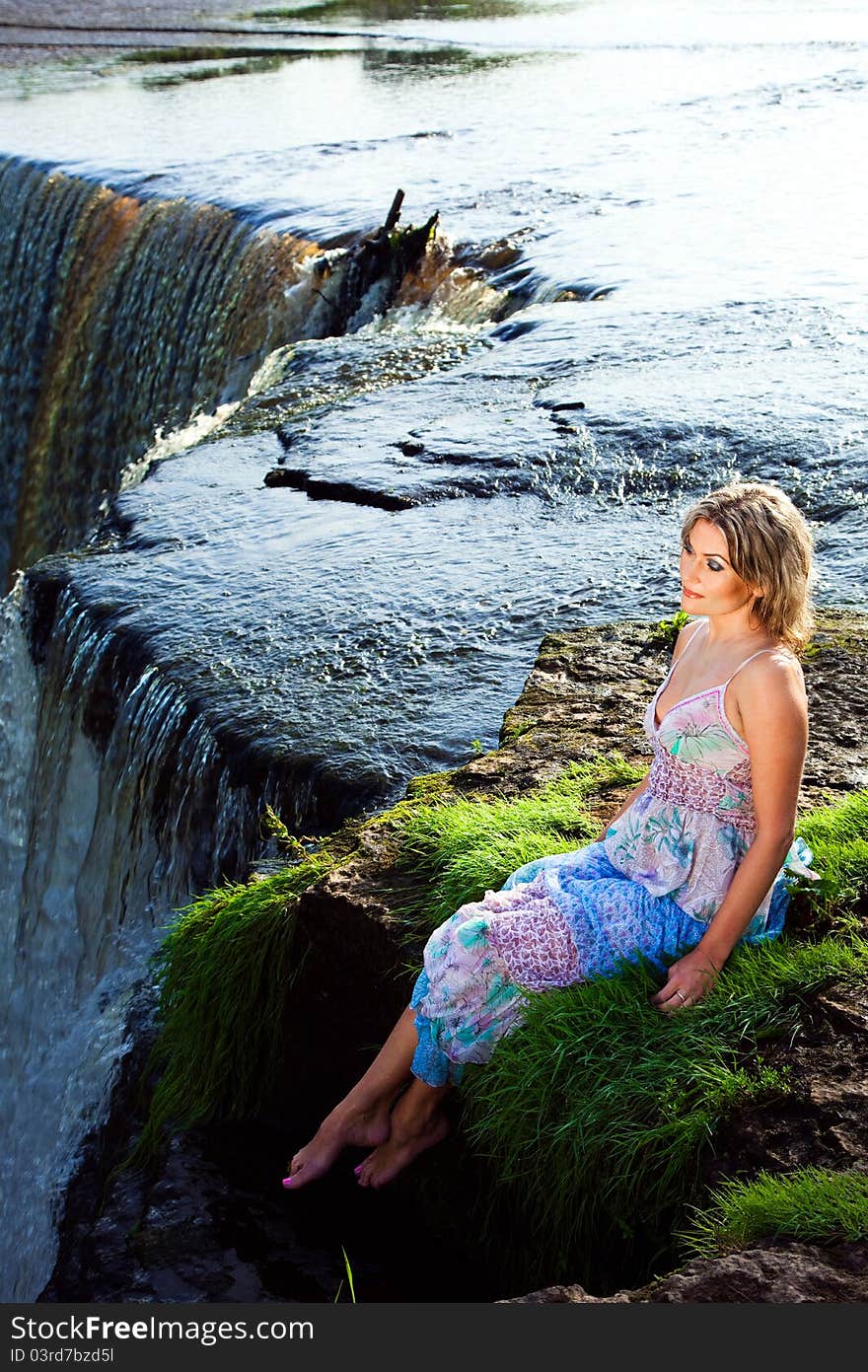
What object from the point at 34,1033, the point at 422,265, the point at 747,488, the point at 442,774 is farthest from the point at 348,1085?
the point at 422,265

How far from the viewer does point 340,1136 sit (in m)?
3.03

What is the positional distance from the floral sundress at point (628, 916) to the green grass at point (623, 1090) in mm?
51

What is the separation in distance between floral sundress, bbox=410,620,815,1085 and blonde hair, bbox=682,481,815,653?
0.17 meters

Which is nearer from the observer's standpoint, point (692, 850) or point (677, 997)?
point (677, 997)

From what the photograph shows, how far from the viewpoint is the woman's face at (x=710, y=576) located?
2.79 metres

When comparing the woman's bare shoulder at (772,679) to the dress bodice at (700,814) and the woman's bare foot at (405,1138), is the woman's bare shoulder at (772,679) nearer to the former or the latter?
the dress bodice at (700,814)

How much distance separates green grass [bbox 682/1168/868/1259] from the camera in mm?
2199

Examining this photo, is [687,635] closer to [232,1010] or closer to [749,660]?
[749,660]

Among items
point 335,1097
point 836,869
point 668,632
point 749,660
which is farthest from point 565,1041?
point 668,632

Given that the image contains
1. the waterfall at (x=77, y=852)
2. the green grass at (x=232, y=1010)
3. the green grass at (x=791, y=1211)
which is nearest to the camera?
the green grass at (x=791, y=1211)

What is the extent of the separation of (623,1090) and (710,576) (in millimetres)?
941

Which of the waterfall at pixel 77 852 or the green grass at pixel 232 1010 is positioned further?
the waterfall at pixel 77 852

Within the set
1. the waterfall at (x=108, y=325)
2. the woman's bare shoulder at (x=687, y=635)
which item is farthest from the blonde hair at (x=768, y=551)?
the waterfall at (x=108, y=325)

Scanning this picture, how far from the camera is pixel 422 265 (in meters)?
9.29
